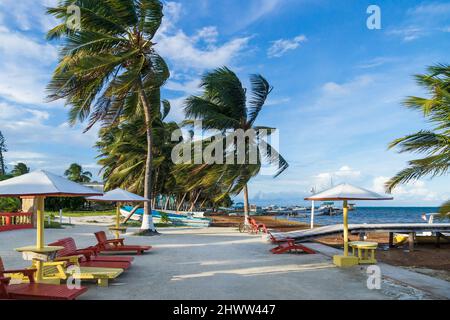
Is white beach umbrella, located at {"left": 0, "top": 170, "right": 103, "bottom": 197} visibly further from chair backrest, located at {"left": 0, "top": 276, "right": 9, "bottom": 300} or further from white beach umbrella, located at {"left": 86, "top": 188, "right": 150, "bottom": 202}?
white beach umbrella, located at {"left": 86, "top": 188, "right": 150, "bottom": 202}

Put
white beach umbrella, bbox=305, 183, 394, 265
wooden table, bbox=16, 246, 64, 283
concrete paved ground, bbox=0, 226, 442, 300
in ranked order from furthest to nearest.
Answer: white beach umbrella, bbox=305, 183, 394, 265, wooden table, bbox=16, 246, 64, 283, concrete paved ground, bbox=0, 226, 442, 300

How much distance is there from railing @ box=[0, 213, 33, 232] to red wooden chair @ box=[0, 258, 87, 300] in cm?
1501

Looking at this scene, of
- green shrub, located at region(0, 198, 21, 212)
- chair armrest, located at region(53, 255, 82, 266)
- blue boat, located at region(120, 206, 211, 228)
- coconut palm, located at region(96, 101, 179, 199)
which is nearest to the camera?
chair armrest, located at region(53, 255, 82, 266)

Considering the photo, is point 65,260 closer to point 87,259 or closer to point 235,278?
point 87,259

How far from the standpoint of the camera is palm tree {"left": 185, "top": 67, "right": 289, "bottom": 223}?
841 inches

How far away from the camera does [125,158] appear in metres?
32.4

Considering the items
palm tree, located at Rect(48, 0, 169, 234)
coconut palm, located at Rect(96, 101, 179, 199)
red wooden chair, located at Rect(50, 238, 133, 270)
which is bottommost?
red wooden chair, located at Rect(50, 238, 133, 270)

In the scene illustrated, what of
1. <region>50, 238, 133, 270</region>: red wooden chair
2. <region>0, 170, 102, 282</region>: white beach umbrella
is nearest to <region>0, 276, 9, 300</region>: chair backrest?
<region>0, 170, 102, 282</region>: white beach umbrella

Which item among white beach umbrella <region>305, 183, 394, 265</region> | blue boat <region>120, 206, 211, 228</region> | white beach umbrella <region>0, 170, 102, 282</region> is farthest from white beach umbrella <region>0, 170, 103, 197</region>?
Answer: blue boat <region>120, 206, 211, 228</region>

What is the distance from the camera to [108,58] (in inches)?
676

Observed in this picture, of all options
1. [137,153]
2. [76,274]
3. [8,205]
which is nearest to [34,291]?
[76,274]

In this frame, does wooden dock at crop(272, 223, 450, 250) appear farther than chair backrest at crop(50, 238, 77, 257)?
Yes

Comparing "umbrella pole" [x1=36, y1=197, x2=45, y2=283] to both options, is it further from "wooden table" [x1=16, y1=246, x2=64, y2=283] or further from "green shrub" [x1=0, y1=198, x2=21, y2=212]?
"green shrub" [x1=0, y1=198, x2=21, y2=212]

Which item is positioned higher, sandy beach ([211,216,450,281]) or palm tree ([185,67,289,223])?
palm tree ([185,67,289,223])
